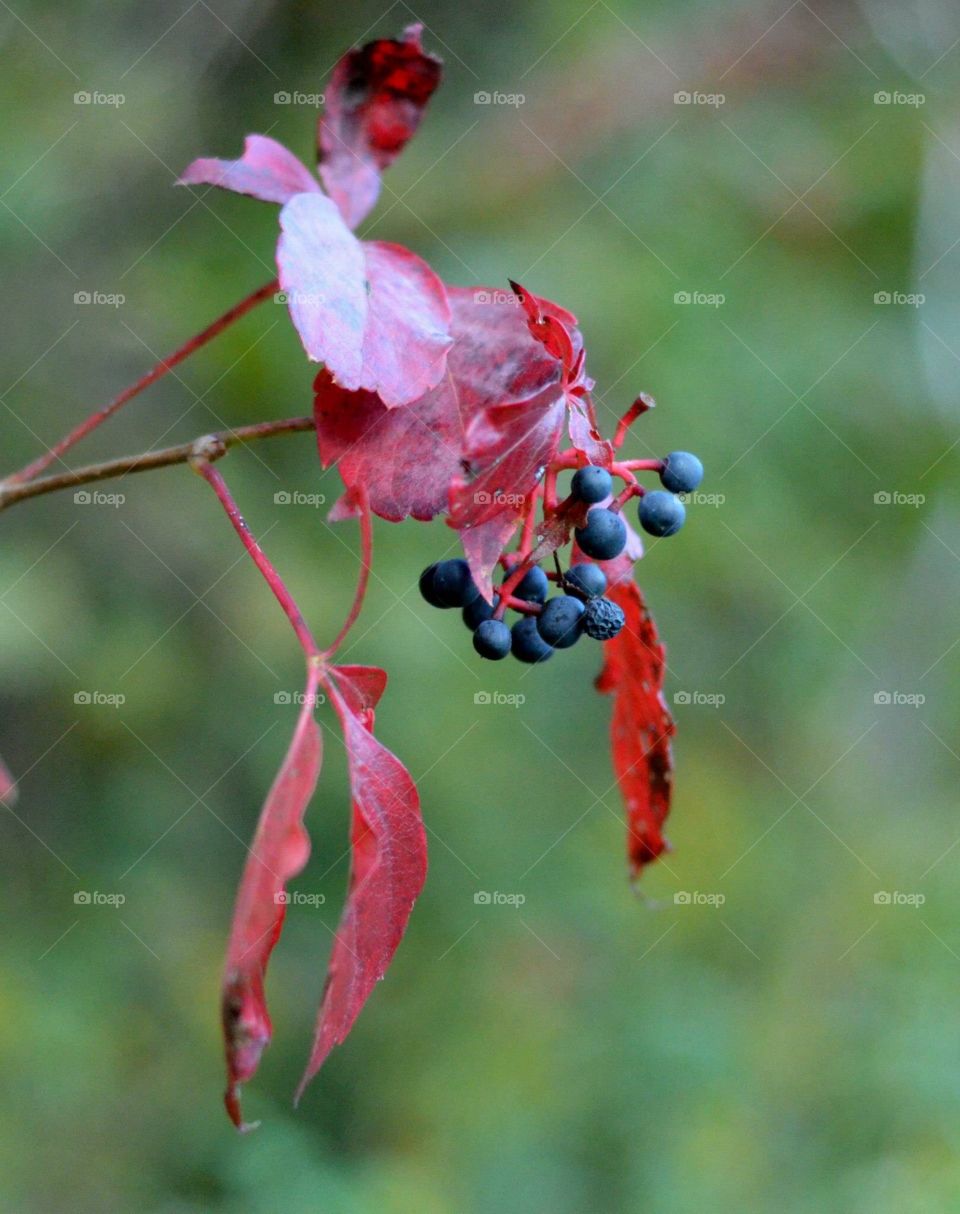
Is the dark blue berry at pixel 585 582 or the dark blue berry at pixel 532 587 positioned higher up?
the dark blue berry at pixel 585 582

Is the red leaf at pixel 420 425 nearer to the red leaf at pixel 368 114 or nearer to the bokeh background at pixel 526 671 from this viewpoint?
the red leaf at pixel 368 114

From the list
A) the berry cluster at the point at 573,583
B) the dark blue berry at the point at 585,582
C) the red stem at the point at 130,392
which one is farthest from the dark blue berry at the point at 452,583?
the red stem at the point at 130,392

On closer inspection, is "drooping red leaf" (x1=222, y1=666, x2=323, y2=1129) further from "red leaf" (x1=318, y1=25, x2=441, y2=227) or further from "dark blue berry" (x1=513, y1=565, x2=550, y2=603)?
"red leaf" (x1=318, y1=25, x2=441, y2=227)

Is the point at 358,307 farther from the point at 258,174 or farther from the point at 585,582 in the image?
the point at 585,582

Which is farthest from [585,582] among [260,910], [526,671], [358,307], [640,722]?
[526,671]

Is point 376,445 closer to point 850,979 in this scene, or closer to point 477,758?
point 477,758

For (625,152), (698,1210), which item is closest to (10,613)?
(698,1210)
